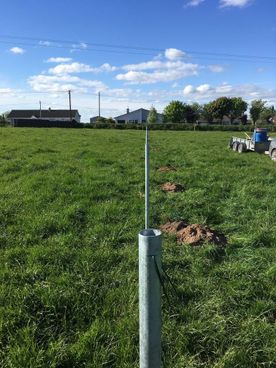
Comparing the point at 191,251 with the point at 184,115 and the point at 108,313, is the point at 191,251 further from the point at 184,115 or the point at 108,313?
the point at 184,115

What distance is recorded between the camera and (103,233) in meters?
5.69

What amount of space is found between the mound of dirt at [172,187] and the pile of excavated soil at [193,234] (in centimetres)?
265

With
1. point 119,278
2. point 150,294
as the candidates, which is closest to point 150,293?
point 150,294

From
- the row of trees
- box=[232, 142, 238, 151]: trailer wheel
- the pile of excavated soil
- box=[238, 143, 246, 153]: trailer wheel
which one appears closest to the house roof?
the row of trees

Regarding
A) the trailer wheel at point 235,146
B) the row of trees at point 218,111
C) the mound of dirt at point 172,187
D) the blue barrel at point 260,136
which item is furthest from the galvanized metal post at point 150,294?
Result: the row of trees at point 218,111

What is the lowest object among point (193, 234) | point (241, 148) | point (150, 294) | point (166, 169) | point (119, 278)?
point (119, 278)

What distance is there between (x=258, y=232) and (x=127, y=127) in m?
52.8

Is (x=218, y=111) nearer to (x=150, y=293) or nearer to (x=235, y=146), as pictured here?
(x=235, y=146)

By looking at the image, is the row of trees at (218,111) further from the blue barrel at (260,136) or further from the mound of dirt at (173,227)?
the mound of dirt at (173,227)

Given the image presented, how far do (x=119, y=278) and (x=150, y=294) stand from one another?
2260 mm

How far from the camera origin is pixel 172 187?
8938 mm

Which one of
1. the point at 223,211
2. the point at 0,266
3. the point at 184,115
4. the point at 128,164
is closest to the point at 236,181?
the point at 223,211

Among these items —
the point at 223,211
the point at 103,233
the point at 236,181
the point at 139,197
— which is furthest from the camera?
the point at 236,181

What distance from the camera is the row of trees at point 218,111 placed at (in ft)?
332
